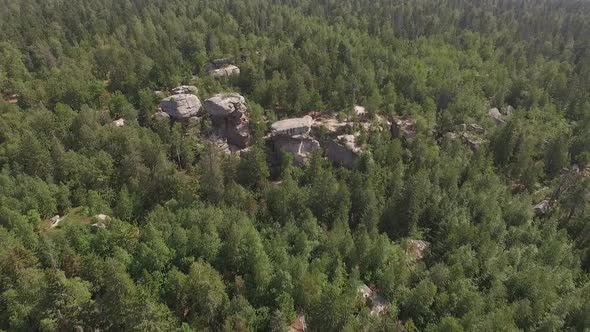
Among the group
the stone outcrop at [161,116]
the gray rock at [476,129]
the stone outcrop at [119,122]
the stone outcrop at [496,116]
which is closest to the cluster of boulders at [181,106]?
the stone outcrop at [161,116]

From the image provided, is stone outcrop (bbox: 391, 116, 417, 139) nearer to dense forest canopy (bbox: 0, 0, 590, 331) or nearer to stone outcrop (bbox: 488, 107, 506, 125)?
dense forest canopy (bbox: 0, 0, 590, 331)

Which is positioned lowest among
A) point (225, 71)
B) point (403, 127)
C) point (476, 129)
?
point (476, 129)

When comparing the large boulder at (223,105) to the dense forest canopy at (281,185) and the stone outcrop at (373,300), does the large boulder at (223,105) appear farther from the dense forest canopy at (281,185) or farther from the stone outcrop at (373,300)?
the stone outcrop at (373,300)

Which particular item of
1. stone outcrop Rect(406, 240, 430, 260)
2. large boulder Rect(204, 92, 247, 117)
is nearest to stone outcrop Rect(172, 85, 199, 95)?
large boulder Rect(204, 92, 247, 117)

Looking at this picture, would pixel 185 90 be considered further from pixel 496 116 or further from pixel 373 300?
pixel 496 116

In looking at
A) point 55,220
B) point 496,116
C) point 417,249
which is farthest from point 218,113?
point 496,116
